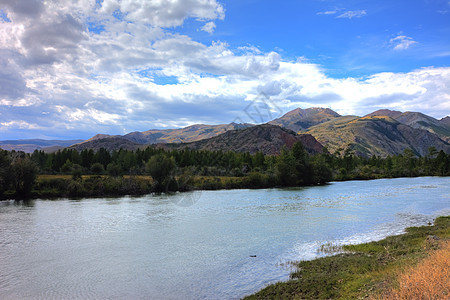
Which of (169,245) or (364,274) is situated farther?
(169,245)

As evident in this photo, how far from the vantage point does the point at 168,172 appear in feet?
267

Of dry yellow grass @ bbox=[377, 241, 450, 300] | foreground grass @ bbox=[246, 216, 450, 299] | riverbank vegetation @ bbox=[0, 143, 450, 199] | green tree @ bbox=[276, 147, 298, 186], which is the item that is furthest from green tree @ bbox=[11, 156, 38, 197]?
dry yellow grass @ bbox=[377, 241, 450, 300]

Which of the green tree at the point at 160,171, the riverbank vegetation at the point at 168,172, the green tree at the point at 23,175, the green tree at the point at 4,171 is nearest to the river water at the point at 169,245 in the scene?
the green tree at the point at 4,171

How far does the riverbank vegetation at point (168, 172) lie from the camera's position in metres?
65.8

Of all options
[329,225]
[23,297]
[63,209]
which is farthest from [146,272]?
[63,209]

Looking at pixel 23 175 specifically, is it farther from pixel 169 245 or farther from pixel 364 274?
pixel 364 274

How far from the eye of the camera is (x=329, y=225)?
33.6 metres

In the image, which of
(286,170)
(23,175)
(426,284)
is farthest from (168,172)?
(426,284)

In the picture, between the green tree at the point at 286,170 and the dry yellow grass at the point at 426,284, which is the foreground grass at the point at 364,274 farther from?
the green tree at the point at 286,170

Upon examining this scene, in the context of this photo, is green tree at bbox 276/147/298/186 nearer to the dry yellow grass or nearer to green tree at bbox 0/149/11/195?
green tree at bbox 0/149/11/195

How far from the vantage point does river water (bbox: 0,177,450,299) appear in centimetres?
1756

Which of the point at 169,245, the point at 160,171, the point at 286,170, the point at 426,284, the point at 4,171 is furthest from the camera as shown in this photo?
the point at 286,170

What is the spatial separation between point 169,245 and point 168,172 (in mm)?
55167

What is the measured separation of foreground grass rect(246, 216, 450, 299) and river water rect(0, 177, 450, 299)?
1858mm
